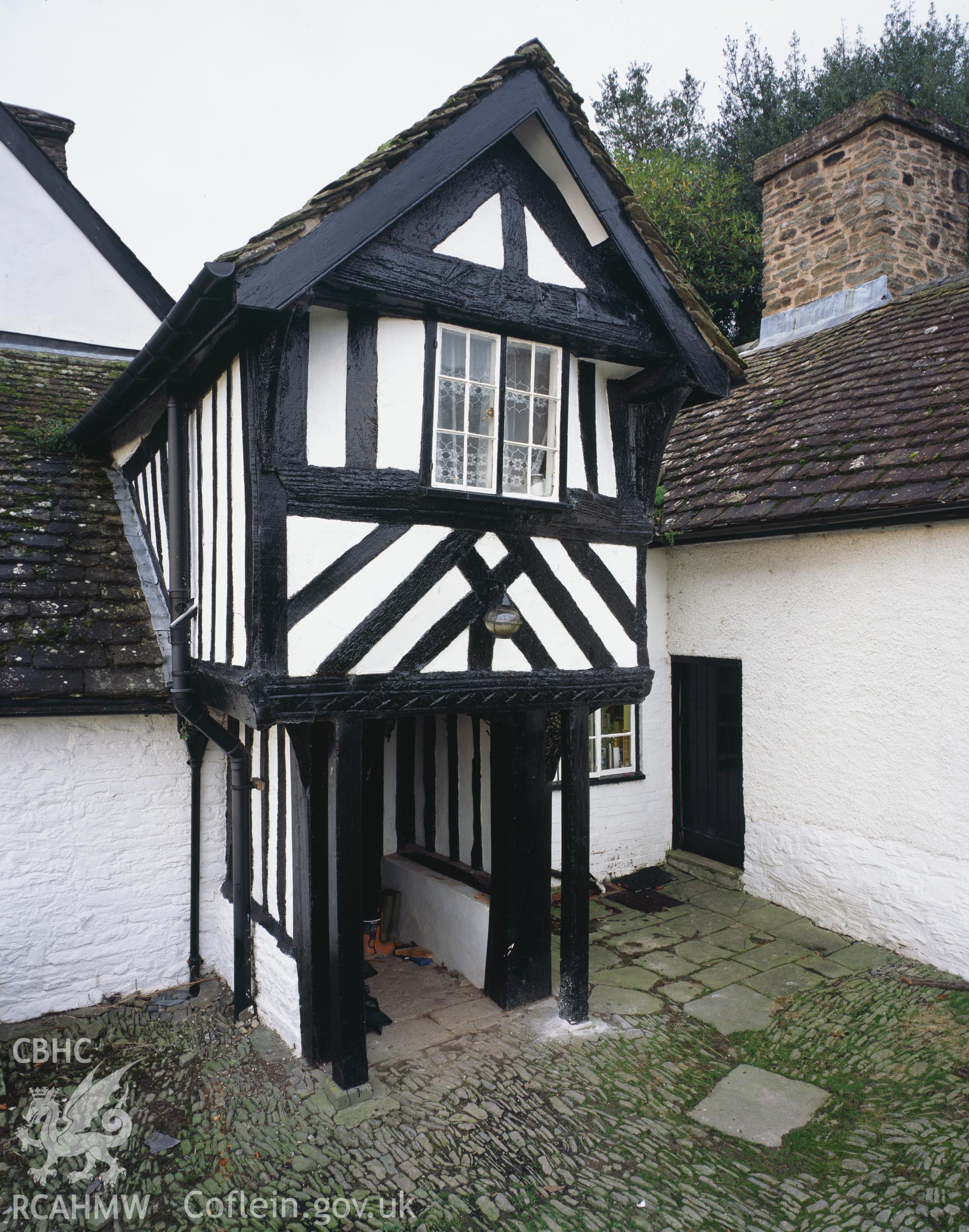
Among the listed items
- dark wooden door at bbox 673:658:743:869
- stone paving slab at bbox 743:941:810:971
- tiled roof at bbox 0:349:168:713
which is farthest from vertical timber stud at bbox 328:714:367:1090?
dark wooden door at bbox 673:658:743:869

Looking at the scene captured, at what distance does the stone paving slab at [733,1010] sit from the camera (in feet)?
17.7

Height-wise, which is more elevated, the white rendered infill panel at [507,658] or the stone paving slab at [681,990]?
the white rendered infill panel at [507,658]

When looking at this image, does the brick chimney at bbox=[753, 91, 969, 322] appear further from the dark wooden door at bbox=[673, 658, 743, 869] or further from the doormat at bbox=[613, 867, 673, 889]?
the doormat at bbox=[613, 867, 673, 889]

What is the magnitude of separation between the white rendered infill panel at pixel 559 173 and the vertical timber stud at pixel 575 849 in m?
3.09

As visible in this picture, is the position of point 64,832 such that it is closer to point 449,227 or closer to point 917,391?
point 449,227

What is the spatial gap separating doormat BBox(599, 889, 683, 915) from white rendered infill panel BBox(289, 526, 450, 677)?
4498 mm

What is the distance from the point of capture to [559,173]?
4.96 meters

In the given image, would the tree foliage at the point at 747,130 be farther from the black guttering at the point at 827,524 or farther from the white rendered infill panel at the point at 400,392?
the white rendered infill panel at the point at 400,392

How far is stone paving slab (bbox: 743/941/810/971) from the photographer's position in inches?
248

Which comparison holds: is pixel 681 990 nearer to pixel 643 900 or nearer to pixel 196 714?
pixel 643 900

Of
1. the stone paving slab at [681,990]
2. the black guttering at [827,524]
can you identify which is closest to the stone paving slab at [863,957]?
the stone paving slab at [681,990]

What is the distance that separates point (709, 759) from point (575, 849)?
329 centimetres

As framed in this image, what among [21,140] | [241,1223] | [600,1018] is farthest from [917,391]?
[21,140]

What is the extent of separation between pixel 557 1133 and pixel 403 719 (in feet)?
12.0
